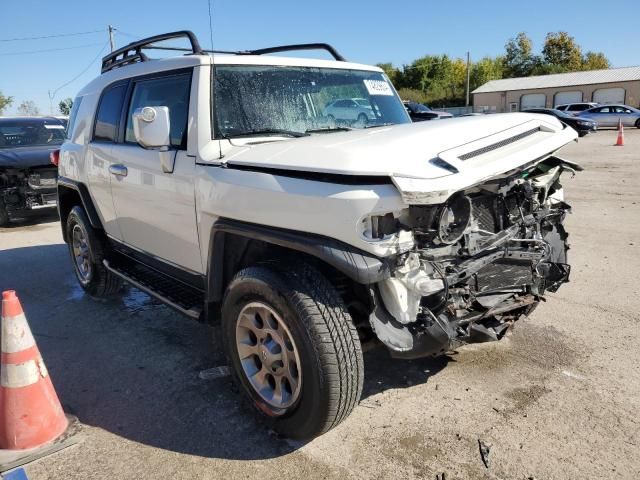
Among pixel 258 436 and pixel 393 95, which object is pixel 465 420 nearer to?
pixel 258 436

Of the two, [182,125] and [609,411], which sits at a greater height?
[182,125]

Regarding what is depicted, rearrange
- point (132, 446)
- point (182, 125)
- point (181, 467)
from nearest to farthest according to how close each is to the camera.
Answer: point (181, 467)
point (132, 446)
point (182, 125)

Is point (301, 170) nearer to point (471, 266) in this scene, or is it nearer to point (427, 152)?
point (427, 152)

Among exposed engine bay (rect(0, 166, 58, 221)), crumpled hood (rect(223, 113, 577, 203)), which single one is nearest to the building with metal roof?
exposed engine bay (rect(0, 166, 58, 221))

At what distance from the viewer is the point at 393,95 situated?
4555 mm

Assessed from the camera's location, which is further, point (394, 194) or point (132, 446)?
point (132, 446)

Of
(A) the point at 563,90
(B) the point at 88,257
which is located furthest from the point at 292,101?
(A) the point at 563,90

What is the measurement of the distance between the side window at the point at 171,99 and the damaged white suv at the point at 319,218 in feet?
0.05

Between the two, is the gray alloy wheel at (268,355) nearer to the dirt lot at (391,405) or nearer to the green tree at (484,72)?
the dirt lot at (391,405)

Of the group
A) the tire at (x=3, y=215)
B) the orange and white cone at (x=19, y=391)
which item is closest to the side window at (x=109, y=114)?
the orange and white cone at (x=19, y=391)

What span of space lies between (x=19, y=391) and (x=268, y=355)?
4.55 feet

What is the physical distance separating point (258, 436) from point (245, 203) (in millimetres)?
1312

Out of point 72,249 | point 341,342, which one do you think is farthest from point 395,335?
point 72,249

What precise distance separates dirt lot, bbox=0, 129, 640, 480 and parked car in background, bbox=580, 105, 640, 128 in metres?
29.9
